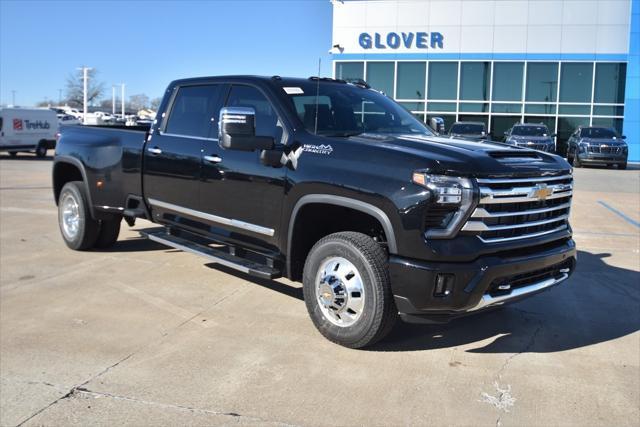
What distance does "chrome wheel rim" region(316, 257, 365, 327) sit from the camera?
429cm

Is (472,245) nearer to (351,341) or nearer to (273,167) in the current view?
(351,341)

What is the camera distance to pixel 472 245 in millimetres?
Result: 3893

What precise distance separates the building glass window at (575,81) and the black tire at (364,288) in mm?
28001

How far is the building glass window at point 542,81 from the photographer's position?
29125mm

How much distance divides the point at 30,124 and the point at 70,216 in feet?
66.2

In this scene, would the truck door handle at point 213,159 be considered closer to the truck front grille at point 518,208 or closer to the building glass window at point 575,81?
the truck front grille at point 518,208

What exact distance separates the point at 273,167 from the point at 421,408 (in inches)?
86.3

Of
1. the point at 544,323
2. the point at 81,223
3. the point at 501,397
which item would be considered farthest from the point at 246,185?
the point at 81,223

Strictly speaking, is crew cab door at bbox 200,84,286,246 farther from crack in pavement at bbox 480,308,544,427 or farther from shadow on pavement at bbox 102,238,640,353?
crack in pavement at bbox 480,308,544,427

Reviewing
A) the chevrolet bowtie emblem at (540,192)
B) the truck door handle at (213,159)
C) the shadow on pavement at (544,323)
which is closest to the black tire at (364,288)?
the shadow on pavement at (544,323)

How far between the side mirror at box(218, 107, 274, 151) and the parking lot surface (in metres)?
1.45

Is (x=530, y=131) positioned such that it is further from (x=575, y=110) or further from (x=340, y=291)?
(x=340, y=291)

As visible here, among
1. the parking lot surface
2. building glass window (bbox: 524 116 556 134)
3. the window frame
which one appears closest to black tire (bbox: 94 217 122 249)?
the parking lot surface

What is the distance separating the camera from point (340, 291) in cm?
438
